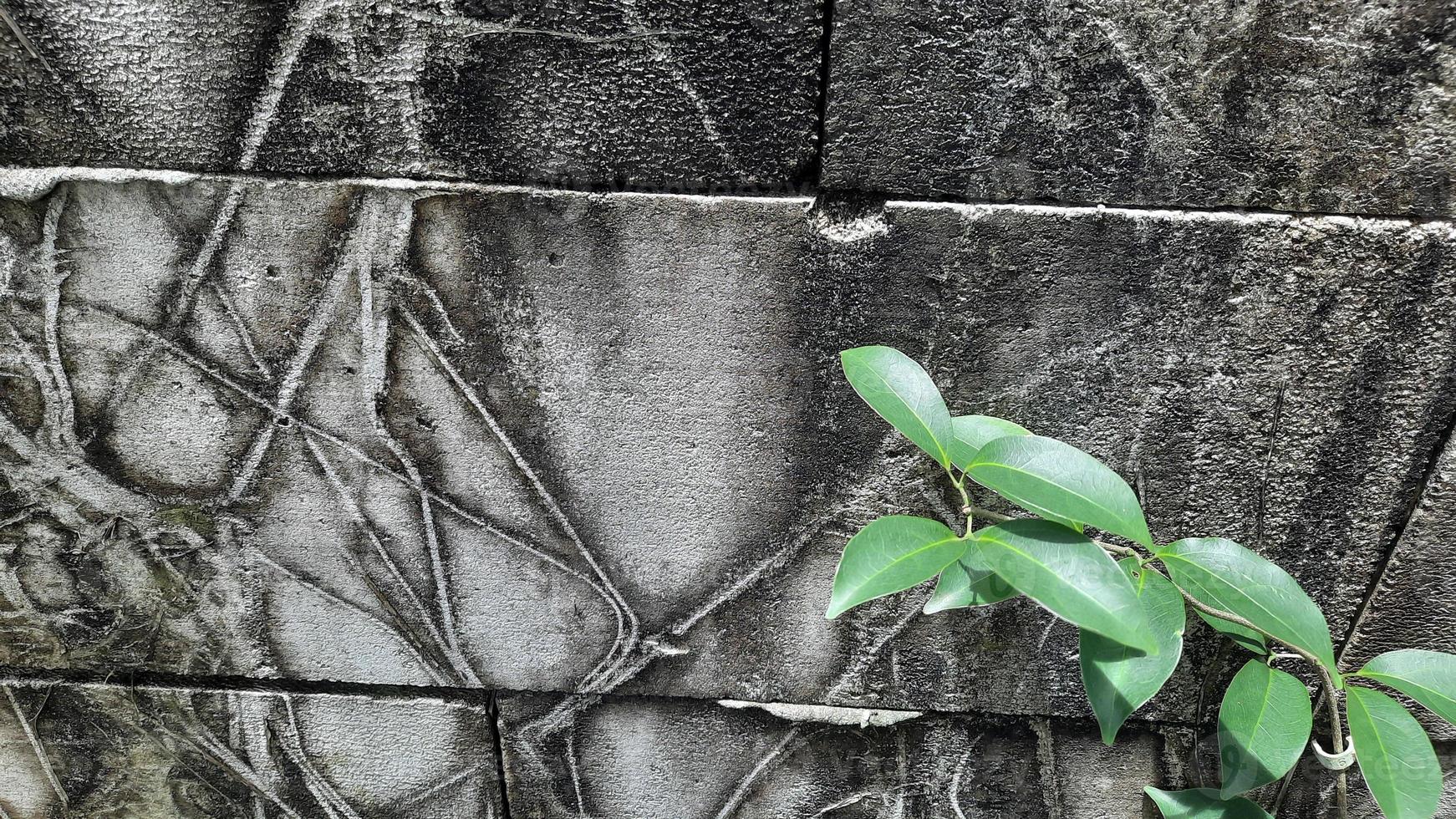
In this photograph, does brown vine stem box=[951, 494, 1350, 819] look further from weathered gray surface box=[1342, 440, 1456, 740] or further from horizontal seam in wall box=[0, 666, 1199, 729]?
horizontal seam in wall box=[0, 666, 1199, 729]

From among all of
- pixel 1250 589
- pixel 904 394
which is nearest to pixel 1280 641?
pixel 1250 589

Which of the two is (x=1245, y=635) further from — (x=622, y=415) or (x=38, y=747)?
(x=38, y=747)

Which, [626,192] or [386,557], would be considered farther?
[386,557]

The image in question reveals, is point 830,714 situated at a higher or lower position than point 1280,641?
lower

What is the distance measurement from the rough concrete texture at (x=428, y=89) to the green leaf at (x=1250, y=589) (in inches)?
26.1

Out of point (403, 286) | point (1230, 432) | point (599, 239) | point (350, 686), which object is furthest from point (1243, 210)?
point (350, 686)

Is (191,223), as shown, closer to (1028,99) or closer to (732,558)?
(732,558)

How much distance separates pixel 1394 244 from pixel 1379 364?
153mm

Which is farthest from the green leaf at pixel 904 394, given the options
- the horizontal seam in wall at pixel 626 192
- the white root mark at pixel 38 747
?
the white root mark at pixel 38 747

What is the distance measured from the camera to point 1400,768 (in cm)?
100

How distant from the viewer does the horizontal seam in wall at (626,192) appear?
1.02 meters

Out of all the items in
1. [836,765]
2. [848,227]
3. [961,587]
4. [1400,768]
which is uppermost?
[848,227]

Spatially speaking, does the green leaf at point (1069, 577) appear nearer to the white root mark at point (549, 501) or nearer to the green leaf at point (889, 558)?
the green leaf at point (889, 558)

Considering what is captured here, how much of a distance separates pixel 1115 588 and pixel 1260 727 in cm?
41
